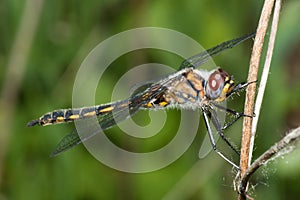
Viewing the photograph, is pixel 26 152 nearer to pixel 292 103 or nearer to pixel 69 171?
pixel 69 171

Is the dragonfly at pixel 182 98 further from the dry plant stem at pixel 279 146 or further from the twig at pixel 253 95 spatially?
the dry plant stem at pixel 279 146

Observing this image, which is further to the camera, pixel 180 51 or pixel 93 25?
pixel 93 25

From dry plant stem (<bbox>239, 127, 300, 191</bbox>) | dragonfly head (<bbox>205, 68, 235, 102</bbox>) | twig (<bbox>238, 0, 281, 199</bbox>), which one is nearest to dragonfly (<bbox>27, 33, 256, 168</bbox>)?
dragonfly head (<bbox>205, 68, 235, 102</bbox>)

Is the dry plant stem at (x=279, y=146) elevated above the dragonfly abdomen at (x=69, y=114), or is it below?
below

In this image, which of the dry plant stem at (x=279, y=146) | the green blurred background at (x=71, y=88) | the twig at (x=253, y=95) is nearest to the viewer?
the dry plant stem at (x=279, y=146)

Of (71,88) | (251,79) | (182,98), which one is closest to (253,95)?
(251,79)

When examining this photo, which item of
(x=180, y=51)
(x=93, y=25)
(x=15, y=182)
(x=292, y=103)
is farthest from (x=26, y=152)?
(x=292, y=103)

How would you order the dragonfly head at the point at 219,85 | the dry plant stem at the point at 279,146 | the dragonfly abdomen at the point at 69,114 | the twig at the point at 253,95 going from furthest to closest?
the dragonfly abdomen at the point at 69,114 → the dragonfly head at the point at 219,85 → the twig at the point at 253,95 → the dry plant stem at the point at 279,146

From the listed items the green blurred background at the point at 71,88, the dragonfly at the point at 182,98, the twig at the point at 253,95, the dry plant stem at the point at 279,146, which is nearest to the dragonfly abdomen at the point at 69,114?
the dragonfly at the point at 182,98
